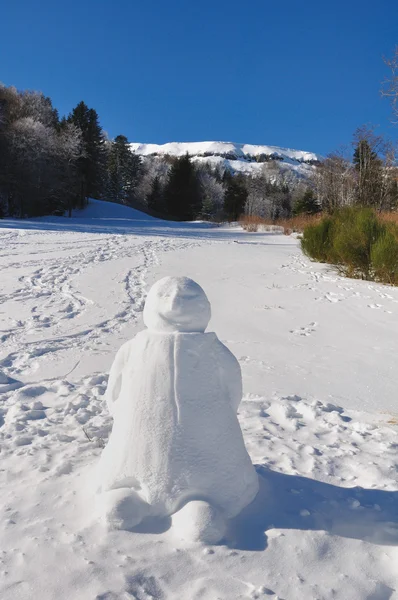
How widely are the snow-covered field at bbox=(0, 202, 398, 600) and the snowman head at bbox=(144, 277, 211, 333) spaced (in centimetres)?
93

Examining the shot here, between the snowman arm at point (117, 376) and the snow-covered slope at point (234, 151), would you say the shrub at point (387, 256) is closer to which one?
the snowman arm at point (117, 376)

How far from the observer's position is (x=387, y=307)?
7.13m

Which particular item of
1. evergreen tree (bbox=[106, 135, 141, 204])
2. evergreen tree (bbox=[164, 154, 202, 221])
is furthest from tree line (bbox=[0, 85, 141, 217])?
evergreen tree (bbox=[164, 154, 202, 221])

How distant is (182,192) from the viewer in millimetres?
43156

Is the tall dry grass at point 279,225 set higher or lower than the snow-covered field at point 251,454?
higher

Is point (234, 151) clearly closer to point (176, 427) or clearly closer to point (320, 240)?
point (320, 240)

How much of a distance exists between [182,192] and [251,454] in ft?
138

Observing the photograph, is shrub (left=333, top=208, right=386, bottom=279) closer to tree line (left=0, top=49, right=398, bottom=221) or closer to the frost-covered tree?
tree line (left=0, top=49, right=398, bottom=221)

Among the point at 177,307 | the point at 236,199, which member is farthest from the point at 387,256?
the point at 236,199

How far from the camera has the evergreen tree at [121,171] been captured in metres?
45.5

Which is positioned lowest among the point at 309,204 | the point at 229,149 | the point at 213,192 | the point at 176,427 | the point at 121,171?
the point at 176,427

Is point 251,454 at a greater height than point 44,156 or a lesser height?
lesser

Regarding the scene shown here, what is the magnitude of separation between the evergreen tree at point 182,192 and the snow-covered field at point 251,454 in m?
37.1

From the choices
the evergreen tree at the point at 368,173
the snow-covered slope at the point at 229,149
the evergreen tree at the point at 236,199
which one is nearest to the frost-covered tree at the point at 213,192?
the evergreen tree at the point at 236,199
